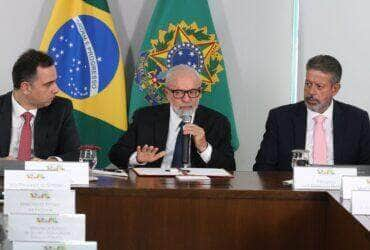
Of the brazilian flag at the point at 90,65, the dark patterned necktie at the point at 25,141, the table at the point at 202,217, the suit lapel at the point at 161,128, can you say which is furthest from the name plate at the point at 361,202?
the brazilian flag at the point at 90,65

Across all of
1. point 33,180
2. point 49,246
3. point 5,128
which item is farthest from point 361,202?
point 5,128

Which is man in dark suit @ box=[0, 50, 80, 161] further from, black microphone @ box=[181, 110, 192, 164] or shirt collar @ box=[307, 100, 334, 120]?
shirt collar @ box=[307, 100, 334, 120]

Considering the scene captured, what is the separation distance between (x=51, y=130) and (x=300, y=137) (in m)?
1.21

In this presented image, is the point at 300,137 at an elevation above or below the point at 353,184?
above

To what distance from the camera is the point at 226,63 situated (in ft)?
15.4

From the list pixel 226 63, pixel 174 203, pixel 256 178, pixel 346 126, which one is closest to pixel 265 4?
pixel 226 63

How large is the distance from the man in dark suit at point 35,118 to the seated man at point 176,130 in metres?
0.26

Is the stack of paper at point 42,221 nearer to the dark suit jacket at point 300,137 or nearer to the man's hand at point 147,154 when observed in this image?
the man's hand at point 147,154

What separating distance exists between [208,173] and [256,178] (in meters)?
0.20

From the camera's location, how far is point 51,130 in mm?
3578

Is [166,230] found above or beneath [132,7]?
beneath

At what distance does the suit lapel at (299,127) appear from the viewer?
3641mm

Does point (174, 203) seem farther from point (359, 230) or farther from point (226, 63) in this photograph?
point (226, 63)

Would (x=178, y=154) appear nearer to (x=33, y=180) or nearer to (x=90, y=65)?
(x=90, y=65)
